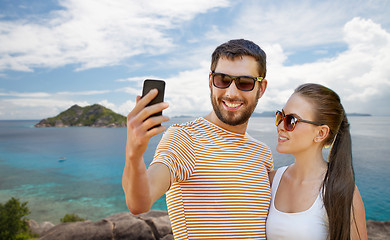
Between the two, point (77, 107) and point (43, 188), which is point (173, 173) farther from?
point (77, 107)

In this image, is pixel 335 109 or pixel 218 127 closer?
pixel 218 127

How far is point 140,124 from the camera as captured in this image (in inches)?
67.1

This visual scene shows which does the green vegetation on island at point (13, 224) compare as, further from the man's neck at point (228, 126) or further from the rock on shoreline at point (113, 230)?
the man's neck at point (228, 126)

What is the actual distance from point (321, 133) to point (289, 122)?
0.47 meters

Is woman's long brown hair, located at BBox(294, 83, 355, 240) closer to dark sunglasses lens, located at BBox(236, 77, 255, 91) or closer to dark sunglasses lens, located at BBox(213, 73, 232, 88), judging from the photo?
dark sunglasses lens, located at BBox(236, 77, 255, 91)

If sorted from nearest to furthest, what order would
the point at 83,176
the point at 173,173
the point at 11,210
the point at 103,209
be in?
the point at 173,173 < the point at 11,210 < the point at 103,209 < the point at 83,176

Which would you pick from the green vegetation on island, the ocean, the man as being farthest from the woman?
the ocean

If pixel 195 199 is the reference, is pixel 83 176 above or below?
below

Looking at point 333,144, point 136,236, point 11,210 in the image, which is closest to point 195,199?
point 333,144

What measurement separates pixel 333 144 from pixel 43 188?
6036 cm

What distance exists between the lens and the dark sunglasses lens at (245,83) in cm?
347

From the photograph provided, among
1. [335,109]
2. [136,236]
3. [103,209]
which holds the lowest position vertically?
[103,209]

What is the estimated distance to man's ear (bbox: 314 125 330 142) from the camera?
3.87 m

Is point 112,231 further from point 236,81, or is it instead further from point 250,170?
point 236,81
